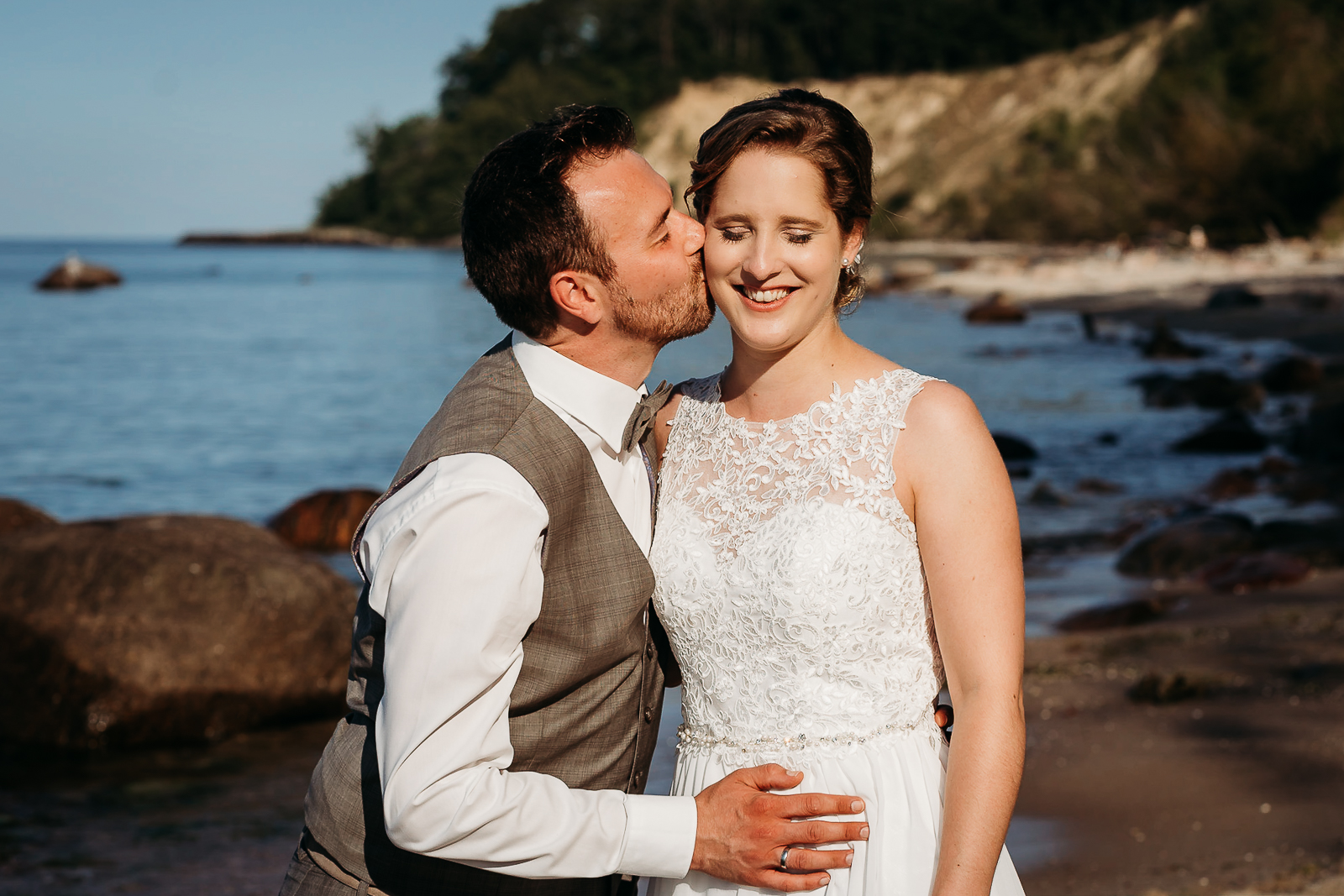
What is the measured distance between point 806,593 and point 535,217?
3.17ft

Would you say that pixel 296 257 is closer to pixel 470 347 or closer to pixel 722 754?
pixel 470 347

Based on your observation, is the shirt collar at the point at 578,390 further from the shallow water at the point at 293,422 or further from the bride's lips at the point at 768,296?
the shallow water at the point at 293,422

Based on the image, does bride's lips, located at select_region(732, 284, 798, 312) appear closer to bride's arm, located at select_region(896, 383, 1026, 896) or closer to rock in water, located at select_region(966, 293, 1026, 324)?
bride's arm, located at select_region(896, 383, 1026, 896)

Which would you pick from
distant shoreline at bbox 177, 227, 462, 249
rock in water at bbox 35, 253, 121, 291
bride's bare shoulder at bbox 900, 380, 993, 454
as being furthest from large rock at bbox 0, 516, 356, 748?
distant shoreline at bbox 177, 227, 462, 249

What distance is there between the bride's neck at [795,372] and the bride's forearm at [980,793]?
2.65 feet

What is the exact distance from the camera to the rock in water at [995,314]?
3525 cm

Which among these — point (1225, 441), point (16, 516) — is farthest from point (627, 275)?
point (1225, 441)

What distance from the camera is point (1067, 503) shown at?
13.2 meters

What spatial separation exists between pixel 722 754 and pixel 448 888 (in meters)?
0.67

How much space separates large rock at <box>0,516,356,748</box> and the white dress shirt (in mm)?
4838

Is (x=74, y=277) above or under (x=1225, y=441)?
under

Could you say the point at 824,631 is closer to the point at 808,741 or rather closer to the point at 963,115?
the point at 808,741

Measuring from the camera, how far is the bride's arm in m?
2.40

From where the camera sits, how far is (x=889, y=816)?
8.27ft
